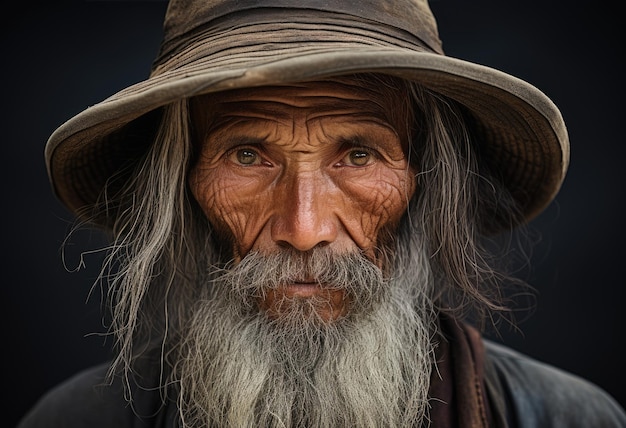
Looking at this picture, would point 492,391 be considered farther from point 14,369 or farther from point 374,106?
point 14,369

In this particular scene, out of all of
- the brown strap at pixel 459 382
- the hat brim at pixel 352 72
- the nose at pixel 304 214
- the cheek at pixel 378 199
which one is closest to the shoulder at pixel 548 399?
the brown strap at pixel 459 382

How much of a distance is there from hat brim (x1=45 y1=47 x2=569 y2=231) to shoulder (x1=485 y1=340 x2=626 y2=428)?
45 cm

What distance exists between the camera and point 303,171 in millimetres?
1671

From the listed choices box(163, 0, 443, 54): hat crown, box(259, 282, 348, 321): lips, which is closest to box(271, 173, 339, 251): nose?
box(259, 282, 348, 321): lips

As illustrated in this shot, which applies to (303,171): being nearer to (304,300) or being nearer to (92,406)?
(304,300)

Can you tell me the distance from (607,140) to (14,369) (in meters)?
2.63

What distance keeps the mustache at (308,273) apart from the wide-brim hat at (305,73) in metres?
0.43

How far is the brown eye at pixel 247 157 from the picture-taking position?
1.76 meters

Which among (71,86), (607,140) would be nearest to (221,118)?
(71,86)

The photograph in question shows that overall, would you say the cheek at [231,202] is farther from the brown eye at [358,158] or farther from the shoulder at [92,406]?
the shoulder at [92,406]

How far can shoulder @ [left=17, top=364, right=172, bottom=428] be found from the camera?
205cm

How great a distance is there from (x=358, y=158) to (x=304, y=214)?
8.5 inches

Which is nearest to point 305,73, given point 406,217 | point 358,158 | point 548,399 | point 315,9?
point 315,9

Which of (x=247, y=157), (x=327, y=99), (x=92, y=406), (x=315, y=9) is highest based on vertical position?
(x=315, y=9)
